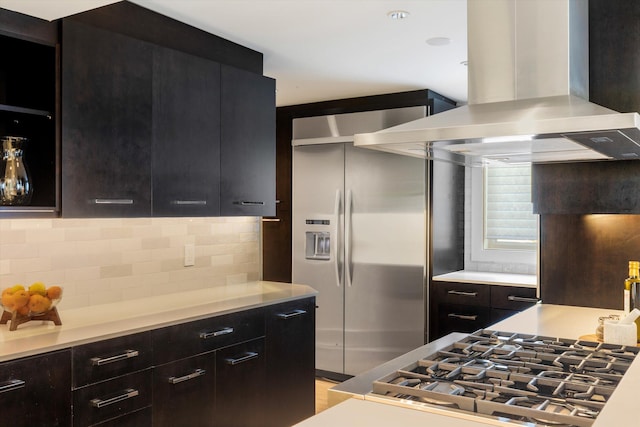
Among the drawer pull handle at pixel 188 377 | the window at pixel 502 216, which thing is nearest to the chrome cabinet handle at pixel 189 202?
the drawer pull handle at pixel 188 377

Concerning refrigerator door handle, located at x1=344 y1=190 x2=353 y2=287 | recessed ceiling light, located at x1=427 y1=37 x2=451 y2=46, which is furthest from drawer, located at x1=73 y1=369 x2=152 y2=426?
refrigerator door handle, located at x1=344 y1=190 x2=353 y2=287

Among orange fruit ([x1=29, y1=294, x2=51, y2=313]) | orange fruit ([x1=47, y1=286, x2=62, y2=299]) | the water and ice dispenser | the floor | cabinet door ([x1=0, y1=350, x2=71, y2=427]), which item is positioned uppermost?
the water and ice dispenser

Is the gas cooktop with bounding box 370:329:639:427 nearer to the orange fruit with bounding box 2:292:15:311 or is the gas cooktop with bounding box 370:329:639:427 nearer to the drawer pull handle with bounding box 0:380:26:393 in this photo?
the drawer pull handle with bounding box 0:380:26:393

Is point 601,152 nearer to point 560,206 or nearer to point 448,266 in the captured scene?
point 560,206

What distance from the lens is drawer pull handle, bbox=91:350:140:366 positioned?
228 cm

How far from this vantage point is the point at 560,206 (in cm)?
294

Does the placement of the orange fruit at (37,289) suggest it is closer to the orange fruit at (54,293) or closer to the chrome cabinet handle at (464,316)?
the orange fruit at (54,293)

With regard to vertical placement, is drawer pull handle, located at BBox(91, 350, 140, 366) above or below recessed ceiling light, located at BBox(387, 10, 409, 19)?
below

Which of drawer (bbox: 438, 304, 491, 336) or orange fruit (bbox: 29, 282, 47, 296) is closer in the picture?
orange fruit (bbox: 29, 282, 47, 296)

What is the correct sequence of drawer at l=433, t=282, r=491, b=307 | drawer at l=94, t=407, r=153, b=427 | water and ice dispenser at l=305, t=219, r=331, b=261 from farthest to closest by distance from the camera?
water and ice dispenser at l=305, t=219, r=331, b=261 < drawer at l=433, t=282, r=491, b=307 < drawer at l=94, t=407, r=153, b=427

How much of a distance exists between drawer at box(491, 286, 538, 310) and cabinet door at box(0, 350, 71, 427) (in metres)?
3.07

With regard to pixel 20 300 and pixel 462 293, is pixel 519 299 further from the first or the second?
pixel 20 300

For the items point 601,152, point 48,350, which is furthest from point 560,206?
point 48,350

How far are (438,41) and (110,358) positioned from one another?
244 centimetres
